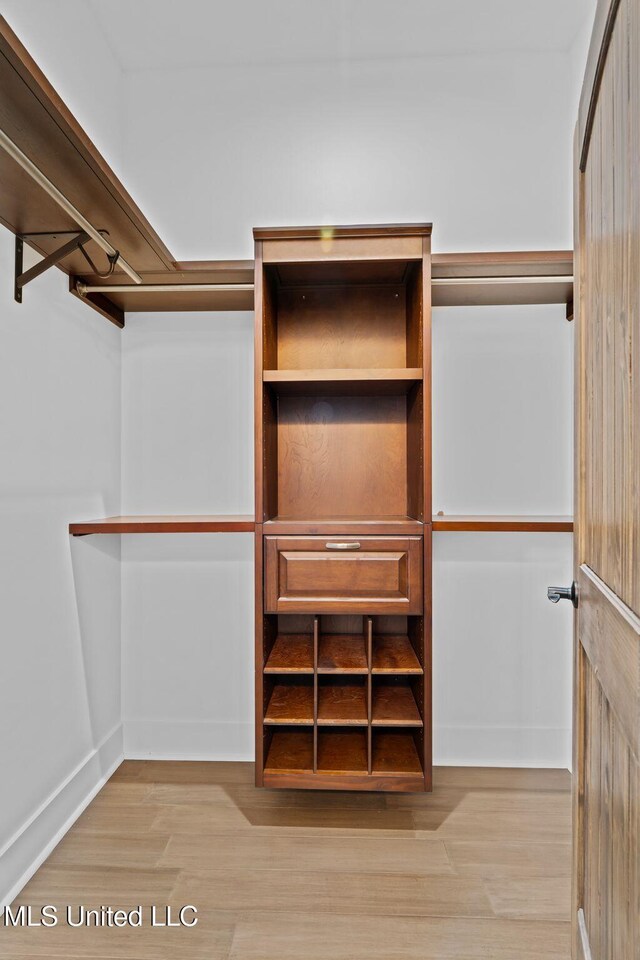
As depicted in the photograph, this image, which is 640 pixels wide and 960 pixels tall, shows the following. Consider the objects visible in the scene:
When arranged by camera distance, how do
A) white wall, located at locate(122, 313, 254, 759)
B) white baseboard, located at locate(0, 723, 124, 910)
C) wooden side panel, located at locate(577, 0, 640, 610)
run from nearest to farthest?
wooden side panel, located at locate(577, 0, 640, 610)
white baseboard, located at locate(0, 723, 124, 910)
white wall, located at locate(122, 313, 254, 759)

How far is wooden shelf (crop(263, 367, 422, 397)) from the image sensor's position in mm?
1717

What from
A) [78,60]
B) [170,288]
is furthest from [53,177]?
[78,60]

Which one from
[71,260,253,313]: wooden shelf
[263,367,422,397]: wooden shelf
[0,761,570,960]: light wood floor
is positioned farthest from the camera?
[71,260,253,313]: wooden shelf

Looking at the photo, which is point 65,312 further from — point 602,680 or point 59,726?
point 602,680

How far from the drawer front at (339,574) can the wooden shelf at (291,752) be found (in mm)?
506

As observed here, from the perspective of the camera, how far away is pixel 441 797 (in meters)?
1.96

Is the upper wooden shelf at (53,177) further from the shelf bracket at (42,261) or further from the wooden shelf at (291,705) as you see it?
the wooden shelf at (291,705)

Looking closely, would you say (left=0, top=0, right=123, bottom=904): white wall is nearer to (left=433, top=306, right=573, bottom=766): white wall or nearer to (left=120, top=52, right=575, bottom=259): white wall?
(left=120, top=52, right=575, bottom=259): white wall

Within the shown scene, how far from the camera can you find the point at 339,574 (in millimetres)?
1719

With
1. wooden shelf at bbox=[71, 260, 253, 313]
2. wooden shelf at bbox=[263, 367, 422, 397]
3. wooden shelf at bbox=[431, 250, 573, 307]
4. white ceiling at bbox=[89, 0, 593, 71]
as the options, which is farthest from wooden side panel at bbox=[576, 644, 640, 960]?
white ceiling at bbox=[89, 0, 593, 71]

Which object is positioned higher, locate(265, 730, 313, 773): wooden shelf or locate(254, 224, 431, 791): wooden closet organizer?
locate(254, 224, 431, 791): wooden closet organizer

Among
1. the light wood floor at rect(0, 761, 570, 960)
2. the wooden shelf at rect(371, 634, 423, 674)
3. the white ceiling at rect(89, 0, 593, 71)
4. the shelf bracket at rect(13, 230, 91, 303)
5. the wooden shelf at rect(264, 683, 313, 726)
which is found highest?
the white ceiling at rect(89, 0, 593, 71)

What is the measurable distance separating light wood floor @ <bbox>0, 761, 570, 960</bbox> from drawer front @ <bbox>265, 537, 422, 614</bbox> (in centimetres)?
73

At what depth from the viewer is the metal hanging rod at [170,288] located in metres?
1.89
